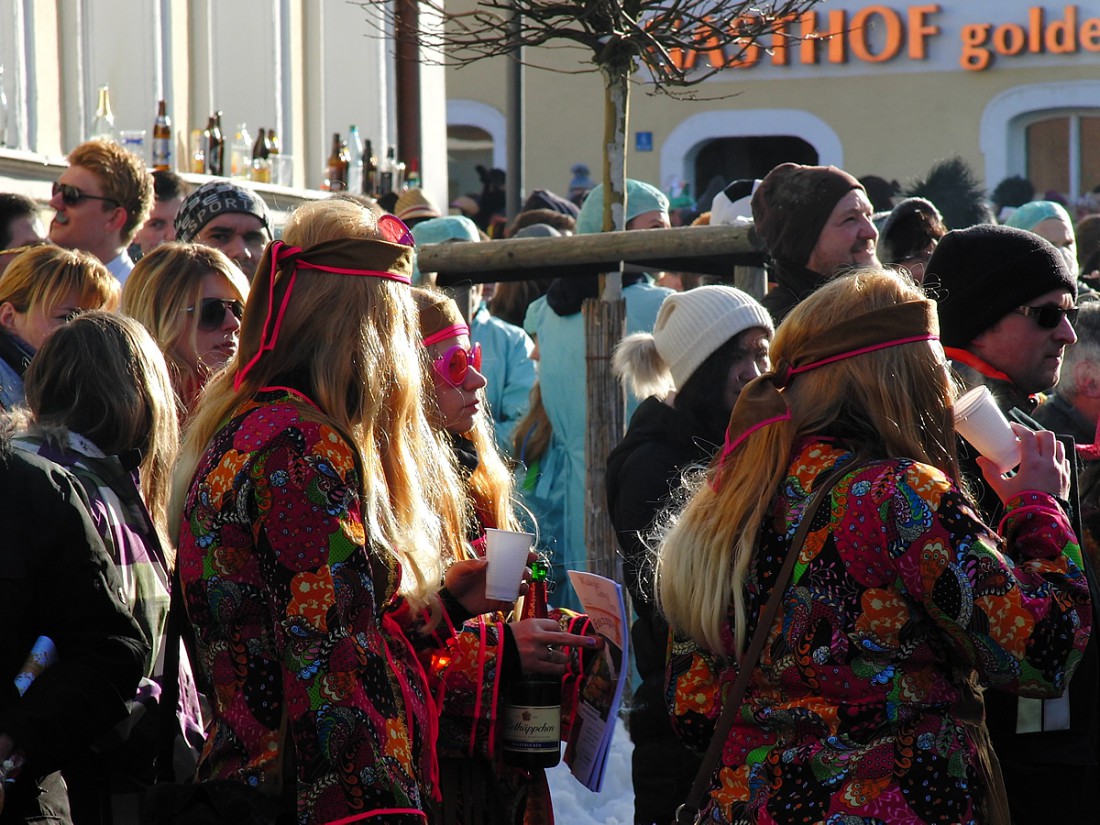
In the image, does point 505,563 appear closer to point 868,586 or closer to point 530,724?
point 530,724

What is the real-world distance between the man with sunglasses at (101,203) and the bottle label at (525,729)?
3122 mm

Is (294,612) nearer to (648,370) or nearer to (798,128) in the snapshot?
(648,370)

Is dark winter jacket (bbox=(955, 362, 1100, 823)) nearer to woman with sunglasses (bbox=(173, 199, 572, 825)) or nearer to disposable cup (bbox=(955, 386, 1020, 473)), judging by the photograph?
disposable cup (bbox=(955, 386, 1020, 473))

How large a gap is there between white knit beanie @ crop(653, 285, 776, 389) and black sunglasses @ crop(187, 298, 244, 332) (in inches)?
48.2

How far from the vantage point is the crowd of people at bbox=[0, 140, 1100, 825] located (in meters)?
2.23

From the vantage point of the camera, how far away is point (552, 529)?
5.89m

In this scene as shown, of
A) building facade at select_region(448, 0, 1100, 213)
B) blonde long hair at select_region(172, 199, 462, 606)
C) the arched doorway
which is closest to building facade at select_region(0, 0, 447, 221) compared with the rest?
blonde long hair at select_region(172, 199, 462, 606)

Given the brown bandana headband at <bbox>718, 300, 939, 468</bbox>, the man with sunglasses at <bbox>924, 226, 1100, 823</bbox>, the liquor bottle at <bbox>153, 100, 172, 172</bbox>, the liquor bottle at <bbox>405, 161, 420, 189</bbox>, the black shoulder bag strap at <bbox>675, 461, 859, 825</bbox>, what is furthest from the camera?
the liquor bottle at <bbox>405, 161, 420, 189</bbox>

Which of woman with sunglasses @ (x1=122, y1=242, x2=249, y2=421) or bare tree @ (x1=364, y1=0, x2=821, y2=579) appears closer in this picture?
woman with sunglasses @ (x1=122, y1=242, x2=249, y2=421)

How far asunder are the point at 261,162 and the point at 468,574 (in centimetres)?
737

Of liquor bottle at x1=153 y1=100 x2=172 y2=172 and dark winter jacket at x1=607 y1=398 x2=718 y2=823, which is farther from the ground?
liquor bottle at x1=153 y1=100 x2=172 y2=172

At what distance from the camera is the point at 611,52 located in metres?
4.85

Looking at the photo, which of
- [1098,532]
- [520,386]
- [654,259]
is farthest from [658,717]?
[520,386]

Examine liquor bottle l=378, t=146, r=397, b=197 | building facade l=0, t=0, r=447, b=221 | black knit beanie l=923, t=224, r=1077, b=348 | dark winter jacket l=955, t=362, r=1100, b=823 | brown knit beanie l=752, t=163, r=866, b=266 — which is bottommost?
dark winter jacket l=955, t=362, r=1100, b=823
